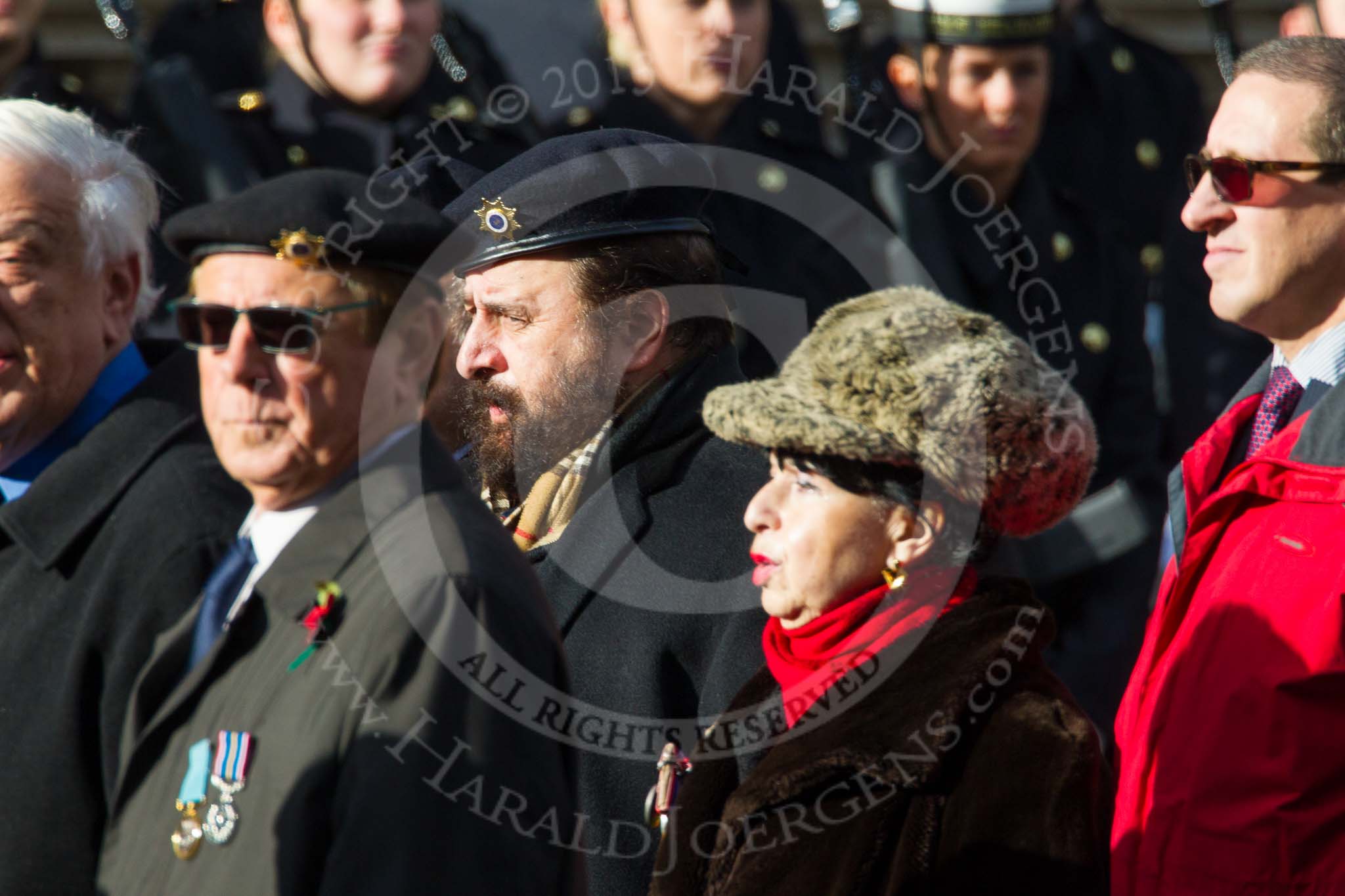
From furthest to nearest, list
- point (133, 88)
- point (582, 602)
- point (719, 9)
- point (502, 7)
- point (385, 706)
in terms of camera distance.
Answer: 1. point (502, 7)
2. point (133, 88)
3. point (719, 9)
4. point (582, 602)
5. point (385, 706)

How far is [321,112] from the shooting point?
534 centimetres

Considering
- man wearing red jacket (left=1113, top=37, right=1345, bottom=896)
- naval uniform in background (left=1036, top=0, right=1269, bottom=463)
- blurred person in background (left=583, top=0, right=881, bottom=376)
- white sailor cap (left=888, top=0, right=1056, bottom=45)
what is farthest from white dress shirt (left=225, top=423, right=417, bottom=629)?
naval uniform in background (left=1036, top=0, right=1269, bottom=463)

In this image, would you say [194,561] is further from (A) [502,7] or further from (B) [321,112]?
(A) [502,7]

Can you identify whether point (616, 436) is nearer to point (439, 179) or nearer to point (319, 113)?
point (439, 179)

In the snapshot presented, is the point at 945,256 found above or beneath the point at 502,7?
beneath

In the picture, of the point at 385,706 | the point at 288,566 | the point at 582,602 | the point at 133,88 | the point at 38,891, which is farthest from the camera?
the point at 133,88

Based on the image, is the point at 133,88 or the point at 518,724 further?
the point at 133,88

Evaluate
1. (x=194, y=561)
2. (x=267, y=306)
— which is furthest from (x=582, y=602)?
(x=267, y=306)

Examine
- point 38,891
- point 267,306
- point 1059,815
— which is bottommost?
point 38,891

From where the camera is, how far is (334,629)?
8.10ft

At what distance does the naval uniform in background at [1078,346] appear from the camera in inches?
207

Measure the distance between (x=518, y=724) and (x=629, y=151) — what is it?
1.35 m

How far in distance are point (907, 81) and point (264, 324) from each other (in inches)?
139

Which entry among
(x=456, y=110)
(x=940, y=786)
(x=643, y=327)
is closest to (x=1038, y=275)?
(x=456, y=110)
